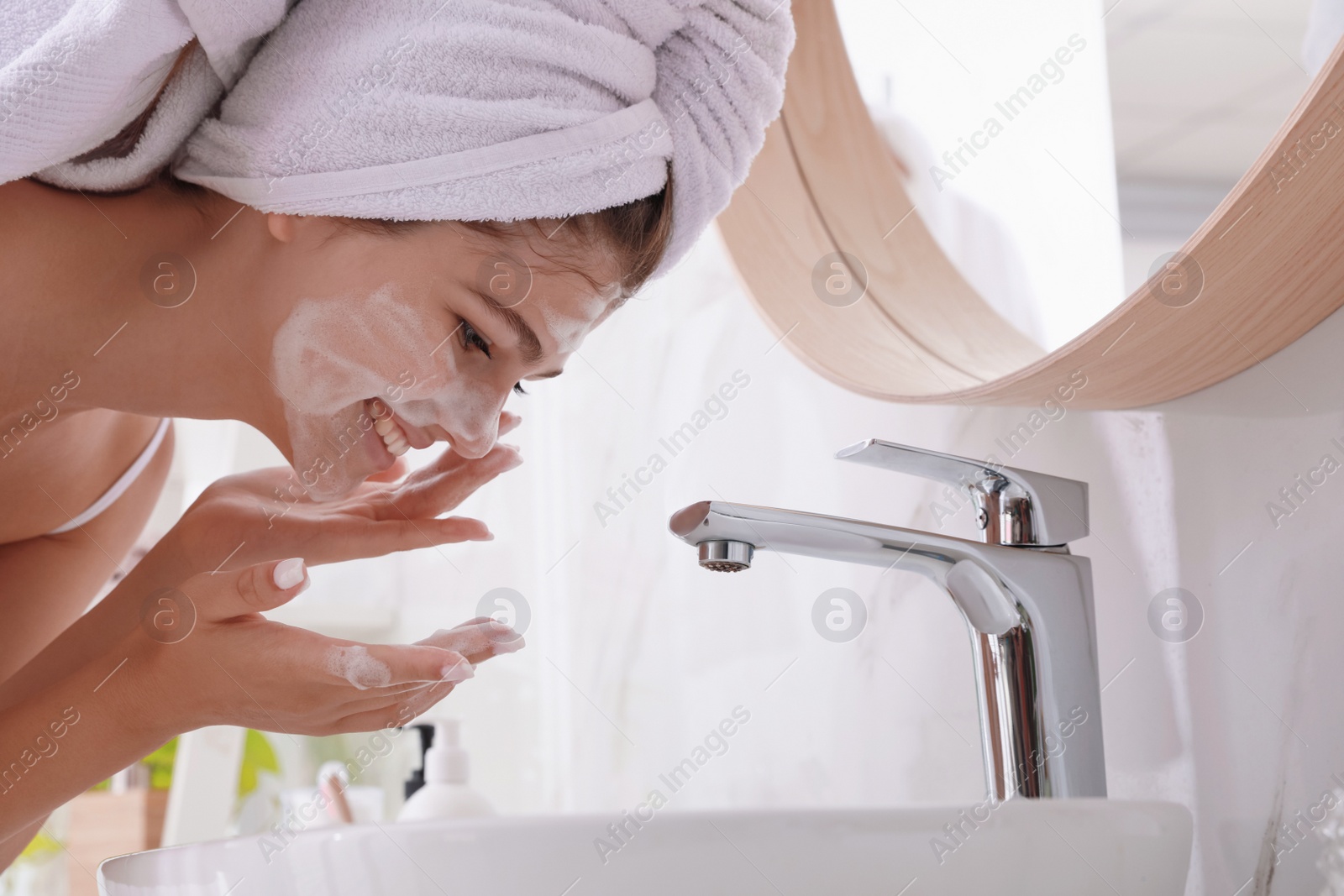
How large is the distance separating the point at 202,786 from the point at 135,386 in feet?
2.85

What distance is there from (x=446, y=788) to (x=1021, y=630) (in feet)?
2.06

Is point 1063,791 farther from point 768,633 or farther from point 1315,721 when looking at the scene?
point 768,633

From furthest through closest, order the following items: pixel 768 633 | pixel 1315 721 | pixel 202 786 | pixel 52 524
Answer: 1. pixel 202 786
2. pixel 768 633
3. pixel 52 524
4. pixel 1315 721

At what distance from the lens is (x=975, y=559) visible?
58 centimetres

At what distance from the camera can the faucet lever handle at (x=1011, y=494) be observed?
59cm

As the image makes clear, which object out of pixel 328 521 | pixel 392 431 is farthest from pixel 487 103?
pixel 328 521

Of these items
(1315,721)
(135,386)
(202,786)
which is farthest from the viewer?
(202,786)

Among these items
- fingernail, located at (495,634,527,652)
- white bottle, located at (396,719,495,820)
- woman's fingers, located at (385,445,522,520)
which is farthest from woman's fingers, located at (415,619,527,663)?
white bottle, located at (396,719,495,820)

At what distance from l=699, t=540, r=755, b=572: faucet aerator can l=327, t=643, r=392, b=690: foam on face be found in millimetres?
171

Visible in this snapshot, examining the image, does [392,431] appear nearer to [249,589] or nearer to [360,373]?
[360,373]

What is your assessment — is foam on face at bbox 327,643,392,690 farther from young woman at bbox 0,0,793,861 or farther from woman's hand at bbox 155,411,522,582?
woman's hand at bbox 155,411,522,582

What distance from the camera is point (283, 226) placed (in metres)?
0.65

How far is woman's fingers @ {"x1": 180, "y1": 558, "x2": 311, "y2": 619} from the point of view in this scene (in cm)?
53

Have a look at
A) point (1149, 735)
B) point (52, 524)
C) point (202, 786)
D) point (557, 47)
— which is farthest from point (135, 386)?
point (202, 786)
